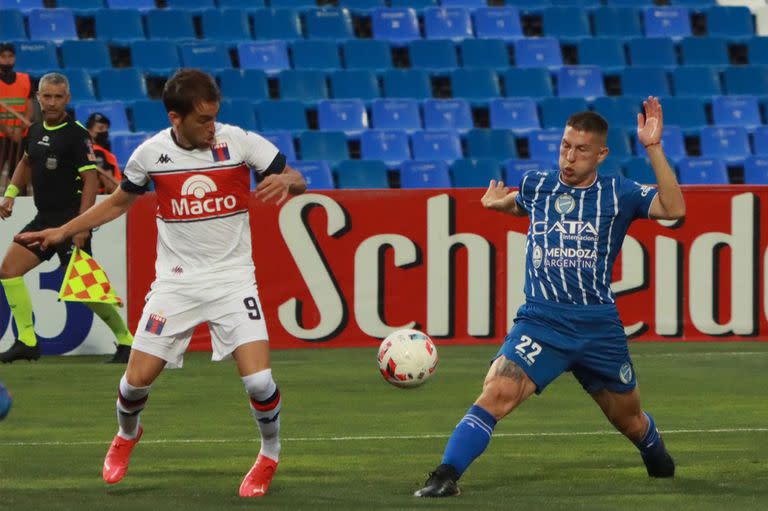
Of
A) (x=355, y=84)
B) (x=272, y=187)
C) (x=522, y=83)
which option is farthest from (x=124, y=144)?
(x=272, y=187)

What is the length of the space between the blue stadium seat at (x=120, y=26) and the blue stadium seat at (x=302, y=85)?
5.78 ft

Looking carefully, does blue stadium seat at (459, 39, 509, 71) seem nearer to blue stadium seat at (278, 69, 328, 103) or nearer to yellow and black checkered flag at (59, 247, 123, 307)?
blue stadium seat at (278, 69, 328, 103)

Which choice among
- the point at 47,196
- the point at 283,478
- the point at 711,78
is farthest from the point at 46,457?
the point at 711,78

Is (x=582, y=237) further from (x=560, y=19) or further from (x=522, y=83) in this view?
(x=560, y=19)

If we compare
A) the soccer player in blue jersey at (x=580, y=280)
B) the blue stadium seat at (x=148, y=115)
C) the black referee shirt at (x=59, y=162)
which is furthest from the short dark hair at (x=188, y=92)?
the blue stadium seat at (x=148, y=115)

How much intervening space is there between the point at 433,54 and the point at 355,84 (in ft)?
3.93

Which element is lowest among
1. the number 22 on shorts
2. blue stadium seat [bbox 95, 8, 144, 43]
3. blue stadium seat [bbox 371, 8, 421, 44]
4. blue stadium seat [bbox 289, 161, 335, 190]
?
blue stadium seat [bbox 289, 161, 335, 190]

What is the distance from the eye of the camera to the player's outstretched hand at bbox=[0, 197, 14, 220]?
11766 mm

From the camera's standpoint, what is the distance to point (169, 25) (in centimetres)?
1809

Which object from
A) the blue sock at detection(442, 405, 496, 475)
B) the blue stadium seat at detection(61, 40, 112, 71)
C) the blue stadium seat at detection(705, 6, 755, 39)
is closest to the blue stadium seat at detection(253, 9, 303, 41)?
the blue stadium seat at detection(61, 40, 112, 71)

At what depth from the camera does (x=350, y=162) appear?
637 inches

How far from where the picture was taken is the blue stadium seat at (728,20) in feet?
65.0

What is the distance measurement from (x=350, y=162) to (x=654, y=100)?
9.87m

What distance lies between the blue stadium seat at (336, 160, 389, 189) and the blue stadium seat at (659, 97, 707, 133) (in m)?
3.99
